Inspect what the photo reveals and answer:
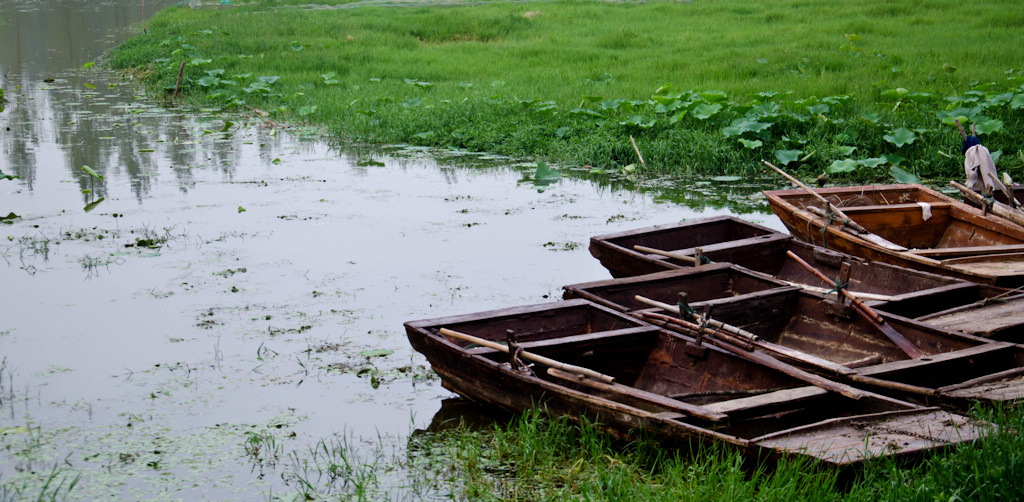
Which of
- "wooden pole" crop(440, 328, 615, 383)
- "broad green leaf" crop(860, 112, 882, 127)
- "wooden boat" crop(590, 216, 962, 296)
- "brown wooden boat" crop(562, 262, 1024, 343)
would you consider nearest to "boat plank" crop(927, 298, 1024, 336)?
"brown wooden boat" crop(562, 262, 1024, 343)

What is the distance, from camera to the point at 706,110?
10383 millimetres

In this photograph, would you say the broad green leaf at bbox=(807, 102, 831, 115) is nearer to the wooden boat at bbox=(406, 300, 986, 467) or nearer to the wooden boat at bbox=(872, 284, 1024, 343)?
the wooden boat at bbox=(872, 284, 1024, 343)

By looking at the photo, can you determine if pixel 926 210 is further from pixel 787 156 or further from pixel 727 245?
pixel 787 156

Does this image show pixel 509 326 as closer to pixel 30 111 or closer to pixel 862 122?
pixel 862 122

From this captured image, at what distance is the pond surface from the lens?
4.18m

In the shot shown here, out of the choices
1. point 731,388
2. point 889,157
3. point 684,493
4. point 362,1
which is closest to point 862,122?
point 889,157

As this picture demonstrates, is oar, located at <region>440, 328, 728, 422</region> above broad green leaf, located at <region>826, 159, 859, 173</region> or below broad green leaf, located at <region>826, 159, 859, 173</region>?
below

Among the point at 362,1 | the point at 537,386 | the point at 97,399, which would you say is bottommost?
the point at 97,399

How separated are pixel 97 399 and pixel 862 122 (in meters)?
7.75

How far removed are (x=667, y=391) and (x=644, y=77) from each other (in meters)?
9.51

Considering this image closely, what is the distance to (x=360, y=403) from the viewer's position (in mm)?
4605

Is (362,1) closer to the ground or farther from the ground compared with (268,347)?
farther from the ground

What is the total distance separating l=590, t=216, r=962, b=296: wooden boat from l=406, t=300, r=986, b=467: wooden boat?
3.58ft

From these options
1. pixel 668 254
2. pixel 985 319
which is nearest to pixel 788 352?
pixel 985 319
